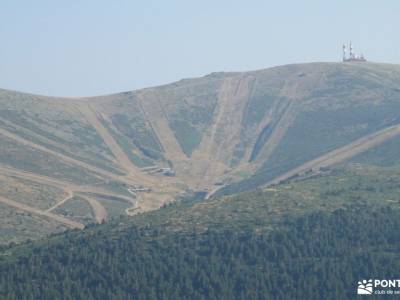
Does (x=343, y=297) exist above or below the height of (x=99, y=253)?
below

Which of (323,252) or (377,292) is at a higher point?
(323,252)

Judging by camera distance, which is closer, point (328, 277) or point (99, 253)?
point (328, 277)

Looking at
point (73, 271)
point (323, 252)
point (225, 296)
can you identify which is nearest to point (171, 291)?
point (225, 296)

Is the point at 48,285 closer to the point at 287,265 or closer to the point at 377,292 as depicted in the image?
the point at 287,265

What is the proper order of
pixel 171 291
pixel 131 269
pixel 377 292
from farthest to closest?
pixel 131 269
pixel 171 291
pixel 377 292

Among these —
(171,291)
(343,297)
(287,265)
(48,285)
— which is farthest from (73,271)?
(343,297)

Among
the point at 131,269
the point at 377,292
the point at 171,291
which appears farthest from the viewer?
the point at 131,269

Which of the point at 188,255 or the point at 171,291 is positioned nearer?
the point at 171,291

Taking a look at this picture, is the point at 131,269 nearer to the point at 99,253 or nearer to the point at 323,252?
the point at 99,253
